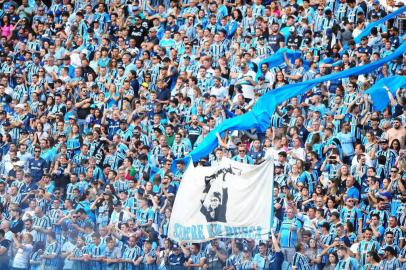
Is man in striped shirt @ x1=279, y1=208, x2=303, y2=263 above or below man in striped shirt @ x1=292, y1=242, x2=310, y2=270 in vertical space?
above

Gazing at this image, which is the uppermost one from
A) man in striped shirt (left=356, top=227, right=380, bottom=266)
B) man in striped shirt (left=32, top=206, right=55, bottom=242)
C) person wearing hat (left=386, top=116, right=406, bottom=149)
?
person wearing hat (left=386, top=116, right=406, bottom=149)

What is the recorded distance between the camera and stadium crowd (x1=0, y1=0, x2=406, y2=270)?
66.2ft

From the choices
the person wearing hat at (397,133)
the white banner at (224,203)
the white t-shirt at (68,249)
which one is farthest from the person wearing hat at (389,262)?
the white t-shirt at (68,249)

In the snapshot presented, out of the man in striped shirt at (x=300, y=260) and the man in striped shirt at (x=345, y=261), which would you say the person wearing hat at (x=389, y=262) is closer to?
the man in striped shirt at (x=345, y=261)

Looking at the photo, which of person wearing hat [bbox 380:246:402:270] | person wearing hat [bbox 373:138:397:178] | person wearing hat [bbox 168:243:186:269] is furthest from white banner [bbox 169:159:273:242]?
person wearing hat [bbox 373:138:397:178]

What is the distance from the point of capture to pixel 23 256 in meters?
21.6

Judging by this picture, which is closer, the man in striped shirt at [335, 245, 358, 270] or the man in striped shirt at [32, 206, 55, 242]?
the man in striped shirt at [335, 245, 358, 270]

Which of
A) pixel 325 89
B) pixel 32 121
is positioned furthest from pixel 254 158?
pixel 32 121

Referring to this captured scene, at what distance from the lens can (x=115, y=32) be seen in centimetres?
2777

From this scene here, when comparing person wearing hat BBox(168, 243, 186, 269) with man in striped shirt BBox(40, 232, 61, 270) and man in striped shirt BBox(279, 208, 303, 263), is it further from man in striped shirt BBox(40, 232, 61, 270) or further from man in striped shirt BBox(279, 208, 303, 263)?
man in striped shirt BBox(40, 232, 61, 270)

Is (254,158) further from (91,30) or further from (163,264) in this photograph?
(91,30)

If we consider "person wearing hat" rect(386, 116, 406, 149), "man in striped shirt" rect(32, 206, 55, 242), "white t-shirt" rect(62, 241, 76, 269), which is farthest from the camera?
"man in striped shirt" rect(32, 206, 55, 242)

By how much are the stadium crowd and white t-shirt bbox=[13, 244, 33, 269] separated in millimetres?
32

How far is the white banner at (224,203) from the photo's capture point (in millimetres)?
19125
